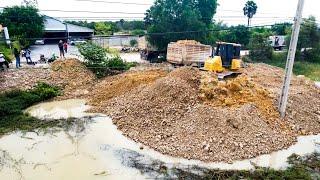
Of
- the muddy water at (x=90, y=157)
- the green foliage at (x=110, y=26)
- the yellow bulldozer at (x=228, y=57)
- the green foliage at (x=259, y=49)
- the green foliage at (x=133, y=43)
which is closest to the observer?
the muddy water at (x=90, y=157)

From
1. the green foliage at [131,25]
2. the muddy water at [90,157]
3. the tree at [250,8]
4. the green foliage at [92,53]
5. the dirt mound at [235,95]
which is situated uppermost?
the tree at [250,8]

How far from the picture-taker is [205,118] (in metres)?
12.9

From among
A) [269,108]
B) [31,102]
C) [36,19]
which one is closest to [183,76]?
[269,108]

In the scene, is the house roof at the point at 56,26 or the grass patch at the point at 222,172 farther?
the house roof at the point at 56,26

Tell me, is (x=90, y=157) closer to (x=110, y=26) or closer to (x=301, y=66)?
(x=301, y=66)

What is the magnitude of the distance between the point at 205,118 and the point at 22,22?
25245mm

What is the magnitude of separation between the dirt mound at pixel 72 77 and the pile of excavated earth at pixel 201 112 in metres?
0.18

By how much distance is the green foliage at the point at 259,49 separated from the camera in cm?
3198

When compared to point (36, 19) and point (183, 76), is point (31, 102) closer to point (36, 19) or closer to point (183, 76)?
point (183, 76)

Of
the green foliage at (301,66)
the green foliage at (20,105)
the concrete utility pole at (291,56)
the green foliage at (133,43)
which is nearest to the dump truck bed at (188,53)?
the green foliage at (20,105)

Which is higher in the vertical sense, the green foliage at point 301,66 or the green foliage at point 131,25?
the green foliage at point 131,25

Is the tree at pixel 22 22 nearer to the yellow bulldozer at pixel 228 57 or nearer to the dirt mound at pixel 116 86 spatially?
the dirt mound at pixel 116 86

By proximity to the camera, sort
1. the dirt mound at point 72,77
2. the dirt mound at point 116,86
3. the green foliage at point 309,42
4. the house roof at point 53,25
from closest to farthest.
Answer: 1. the dirt mound at point 116,86
2. the dirt mound at point 72,77
3. the green foliage at point 309,42
4. the house roof at point 53,25

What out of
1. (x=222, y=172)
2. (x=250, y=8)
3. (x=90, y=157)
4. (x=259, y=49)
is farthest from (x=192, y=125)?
(x=250, y=8)
